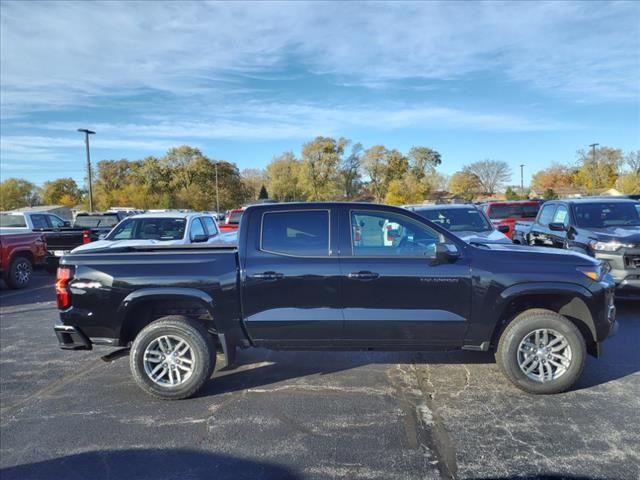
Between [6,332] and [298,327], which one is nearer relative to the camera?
[298,327]

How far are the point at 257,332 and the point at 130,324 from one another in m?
1.33

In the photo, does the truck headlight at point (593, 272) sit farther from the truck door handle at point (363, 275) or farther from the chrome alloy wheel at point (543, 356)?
the truck door handle at point (363, 275)

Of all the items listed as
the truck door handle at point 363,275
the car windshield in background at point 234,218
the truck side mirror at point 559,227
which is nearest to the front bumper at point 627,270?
the truck side mirror at point 559,227

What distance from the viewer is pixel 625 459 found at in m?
3.13

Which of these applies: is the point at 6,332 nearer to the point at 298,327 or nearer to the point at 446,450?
the point at 298,327

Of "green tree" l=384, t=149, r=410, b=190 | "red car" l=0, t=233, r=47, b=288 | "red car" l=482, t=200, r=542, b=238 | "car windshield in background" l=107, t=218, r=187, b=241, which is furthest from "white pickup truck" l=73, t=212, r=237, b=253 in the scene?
"green tree" l=384, t=149, r=410, b=190

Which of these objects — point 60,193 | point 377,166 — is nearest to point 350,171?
point 377,166

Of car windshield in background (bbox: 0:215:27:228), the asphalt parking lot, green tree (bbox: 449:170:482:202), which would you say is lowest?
the asphalt parking lot

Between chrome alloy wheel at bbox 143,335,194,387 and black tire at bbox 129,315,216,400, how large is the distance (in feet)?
0.05

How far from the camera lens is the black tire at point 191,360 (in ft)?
14.0

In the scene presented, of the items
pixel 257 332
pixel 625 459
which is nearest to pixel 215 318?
pixel 257 332

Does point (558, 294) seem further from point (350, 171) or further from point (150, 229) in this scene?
point (350, 171)

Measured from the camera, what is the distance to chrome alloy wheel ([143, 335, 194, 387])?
169 inches

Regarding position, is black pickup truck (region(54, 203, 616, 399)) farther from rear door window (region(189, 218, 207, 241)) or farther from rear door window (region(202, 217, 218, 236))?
rear door window (region(202, 217, 218, 236))
